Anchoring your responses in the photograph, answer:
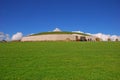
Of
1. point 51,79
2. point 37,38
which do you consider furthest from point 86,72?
point 37,38

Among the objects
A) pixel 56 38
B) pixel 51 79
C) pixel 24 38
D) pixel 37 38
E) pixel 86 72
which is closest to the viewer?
pixel 51 79

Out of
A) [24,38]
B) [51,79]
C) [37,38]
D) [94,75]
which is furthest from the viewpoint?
[24,38]

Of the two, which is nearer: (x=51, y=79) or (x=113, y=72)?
(x=51, y=79)

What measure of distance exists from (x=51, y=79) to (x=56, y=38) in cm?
6772

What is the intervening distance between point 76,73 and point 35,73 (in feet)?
10.1

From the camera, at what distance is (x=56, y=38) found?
80.6 meters

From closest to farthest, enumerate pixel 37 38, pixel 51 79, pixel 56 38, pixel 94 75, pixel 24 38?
1. pixel 51 79
2. pixel 94 75
3. pixel 56 38
4. pixel 37 38
5. pixel 24 38

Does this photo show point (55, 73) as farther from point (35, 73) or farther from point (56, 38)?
point (56, 38)

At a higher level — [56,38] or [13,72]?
[56,38]

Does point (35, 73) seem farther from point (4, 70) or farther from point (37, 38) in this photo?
point (37, 38)

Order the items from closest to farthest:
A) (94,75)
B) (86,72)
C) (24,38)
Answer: (94,75) → (86,72) → (24,38)

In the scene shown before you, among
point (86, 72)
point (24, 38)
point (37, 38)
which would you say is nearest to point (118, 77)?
point (86, 72)

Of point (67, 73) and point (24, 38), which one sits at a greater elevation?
point (24, 38)

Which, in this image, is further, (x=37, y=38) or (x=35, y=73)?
(x=37, y=38)
